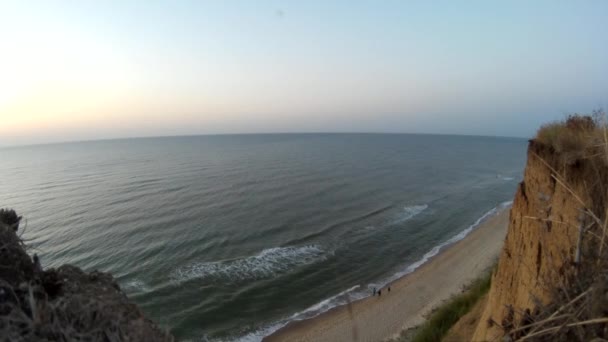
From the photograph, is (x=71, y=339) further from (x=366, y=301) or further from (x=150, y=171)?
(x=150, y=171)

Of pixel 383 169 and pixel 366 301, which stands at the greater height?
pixel 383 169

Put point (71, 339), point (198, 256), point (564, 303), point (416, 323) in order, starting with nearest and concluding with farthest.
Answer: point (71, 339) → point (564, 303) → point (416, 323) → point (198, 256)

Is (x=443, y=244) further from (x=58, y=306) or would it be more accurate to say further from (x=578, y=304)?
(x=58, y=306)

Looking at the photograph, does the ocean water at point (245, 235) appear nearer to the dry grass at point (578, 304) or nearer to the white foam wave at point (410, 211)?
the white foam wave at point (410, 211)

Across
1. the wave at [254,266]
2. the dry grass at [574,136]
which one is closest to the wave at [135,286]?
the wave at [254,266]

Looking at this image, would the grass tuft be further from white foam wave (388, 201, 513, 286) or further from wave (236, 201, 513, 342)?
white foam wave (388, 201, 513, 286)

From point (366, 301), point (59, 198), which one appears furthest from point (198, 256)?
point (59, 198)

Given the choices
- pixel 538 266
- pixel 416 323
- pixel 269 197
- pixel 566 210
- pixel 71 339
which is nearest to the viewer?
pixel 71 339

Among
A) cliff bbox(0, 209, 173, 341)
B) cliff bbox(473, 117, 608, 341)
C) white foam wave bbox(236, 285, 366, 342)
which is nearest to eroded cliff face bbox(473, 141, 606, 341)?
cliff bbox(473, 117, 608, 341)
